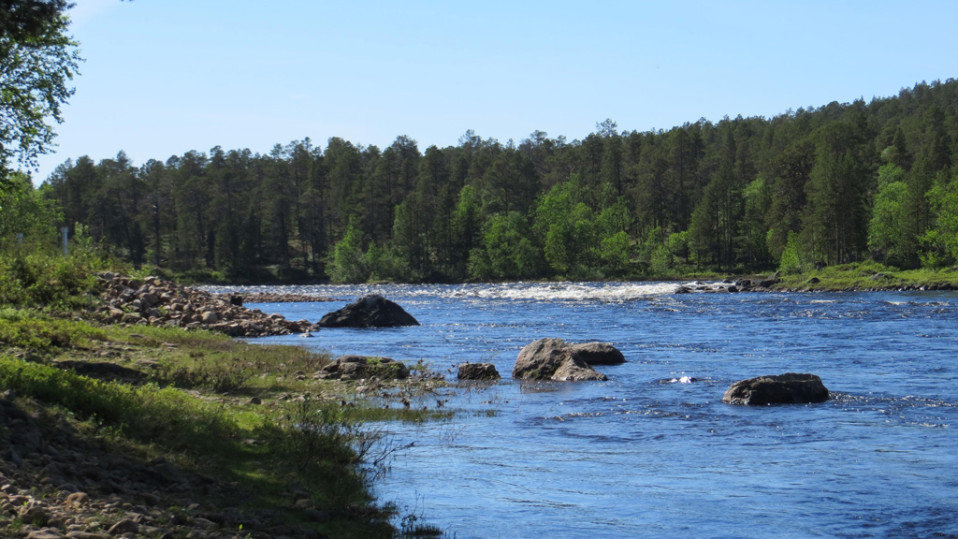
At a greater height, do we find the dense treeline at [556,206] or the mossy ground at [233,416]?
the dense treeline at [556,206]

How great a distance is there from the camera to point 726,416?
1748 centimetres

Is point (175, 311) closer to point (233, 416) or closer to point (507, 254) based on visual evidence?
point (233, 416)

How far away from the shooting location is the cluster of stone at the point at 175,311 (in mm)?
31853

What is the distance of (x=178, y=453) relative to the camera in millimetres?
10352

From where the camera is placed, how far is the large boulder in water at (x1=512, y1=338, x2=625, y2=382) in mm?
22938

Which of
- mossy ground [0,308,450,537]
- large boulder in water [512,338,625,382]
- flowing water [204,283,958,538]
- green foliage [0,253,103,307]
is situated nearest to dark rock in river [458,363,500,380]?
flowing water [204,283,958,538]

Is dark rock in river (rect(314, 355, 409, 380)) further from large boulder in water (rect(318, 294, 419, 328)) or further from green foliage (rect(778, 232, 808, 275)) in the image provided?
green foliage (rect(778, 232, 808, 275))

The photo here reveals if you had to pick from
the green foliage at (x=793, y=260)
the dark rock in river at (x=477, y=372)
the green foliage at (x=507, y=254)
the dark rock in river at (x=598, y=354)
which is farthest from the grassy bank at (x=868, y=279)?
the dark rock in river at (x=477, y=372)

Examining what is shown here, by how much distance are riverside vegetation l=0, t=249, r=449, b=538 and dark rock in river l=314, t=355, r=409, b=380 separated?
2.22 metres

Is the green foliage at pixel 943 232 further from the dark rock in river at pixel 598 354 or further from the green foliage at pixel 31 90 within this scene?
the green foliage at pixel 31 90

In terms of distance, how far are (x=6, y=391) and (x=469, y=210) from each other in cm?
13304

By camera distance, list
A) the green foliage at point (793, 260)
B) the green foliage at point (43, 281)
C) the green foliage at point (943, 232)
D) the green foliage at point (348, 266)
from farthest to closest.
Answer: the green foliage at point (348, 266) → the green foliage at point (793, 260) → the green foliage at point (943, 232) → the green foliage at point (43, 281)

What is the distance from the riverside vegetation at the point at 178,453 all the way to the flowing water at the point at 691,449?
0.96 metres

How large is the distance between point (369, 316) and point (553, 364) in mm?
21582
